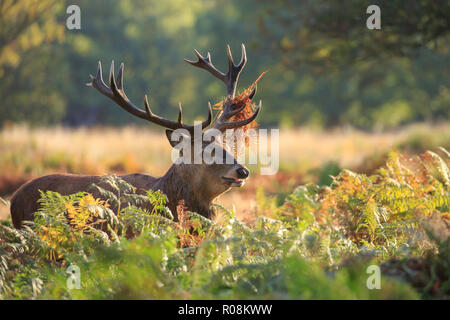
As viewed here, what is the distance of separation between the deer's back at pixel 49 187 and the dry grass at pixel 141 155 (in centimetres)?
505

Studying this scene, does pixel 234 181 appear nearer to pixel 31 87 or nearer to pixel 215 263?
pixel 215 263

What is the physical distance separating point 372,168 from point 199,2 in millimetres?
47449

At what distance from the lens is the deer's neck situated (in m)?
5.79

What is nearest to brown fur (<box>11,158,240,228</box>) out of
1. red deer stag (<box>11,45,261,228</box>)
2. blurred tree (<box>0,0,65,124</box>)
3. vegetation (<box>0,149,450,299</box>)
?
red deer stag (<box>11,45,261,228</box>)

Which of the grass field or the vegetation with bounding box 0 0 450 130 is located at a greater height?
the vegetation with bounding box 0 0 450 130

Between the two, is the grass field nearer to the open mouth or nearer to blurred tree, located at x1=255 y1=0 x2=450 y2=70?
the open mouth

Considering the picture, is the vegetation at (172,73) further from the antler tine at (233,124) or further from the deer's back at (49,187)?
the antler tine at (233,124)

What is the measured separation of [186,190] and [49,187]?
1499 mm

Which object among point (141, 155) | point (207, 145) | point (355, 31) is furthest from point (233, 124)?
point (141, 155)

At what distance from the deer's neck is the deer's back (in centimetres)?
29

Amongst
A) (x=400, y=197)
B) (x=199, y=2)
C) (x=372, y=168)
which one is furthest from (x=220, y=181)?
(x=199, y=2)

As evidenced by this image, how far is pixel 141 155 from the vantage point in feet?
54.9

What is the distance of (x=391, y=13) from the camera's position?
9.91m

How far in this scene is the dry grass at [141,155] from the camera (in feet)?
43.1
